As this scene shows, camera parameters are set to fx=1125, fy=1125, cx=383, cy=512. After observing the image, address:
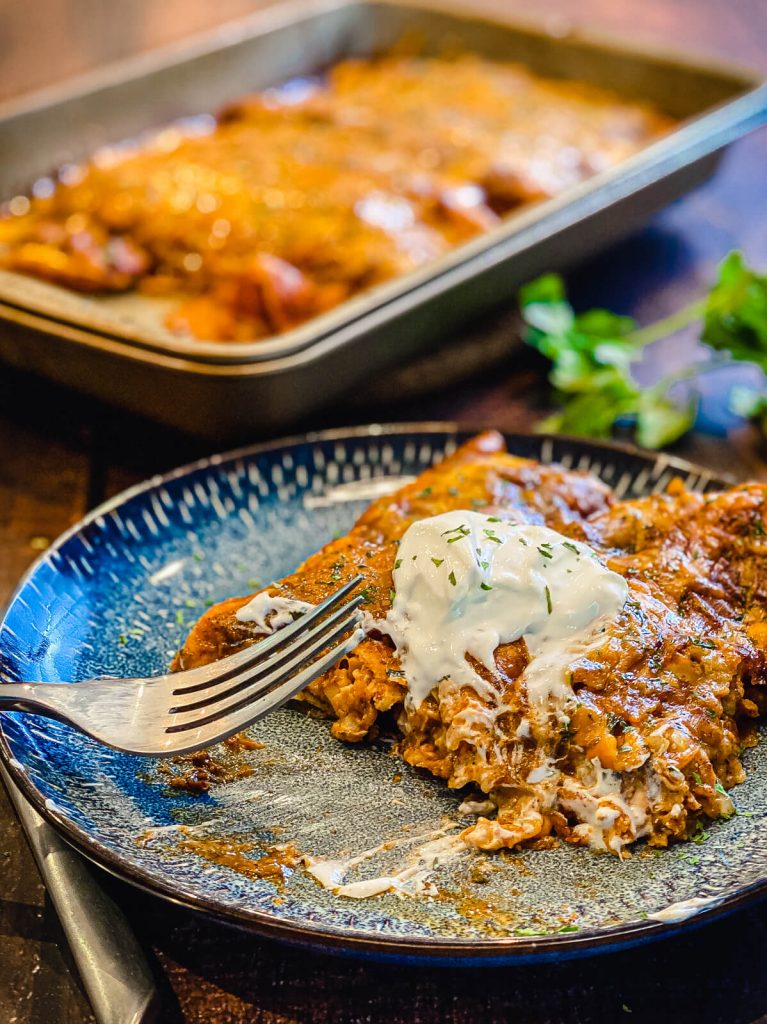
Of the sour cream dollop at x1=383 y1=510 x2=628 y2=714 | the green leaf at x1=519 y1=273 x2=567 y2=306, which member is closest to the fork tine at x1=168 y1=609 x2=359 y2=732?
the sour cream dollop at x1=383 y1=510 x2=628 y2=714

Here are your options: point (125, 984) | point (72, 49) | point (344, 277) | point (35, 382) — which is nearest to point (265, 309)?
point (344, 277)

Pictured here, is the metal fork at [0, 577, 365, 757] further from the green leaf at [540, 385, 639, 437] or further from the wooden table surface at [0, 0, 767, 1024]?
the green leaf at [540, 385, 639, 437]

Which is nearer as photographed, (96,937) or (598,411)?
(96,937)

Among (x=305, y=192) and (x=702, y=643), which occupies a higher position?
(x=305, y=192)

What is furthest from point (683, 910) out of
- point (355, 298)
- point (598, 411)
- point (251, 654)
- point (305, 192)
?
point (305, 192)

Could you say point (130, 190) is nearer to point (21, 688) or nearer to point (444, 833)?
point (21, 688)

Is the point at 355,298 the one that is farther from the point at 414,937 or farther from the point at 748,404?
the point at 414,937

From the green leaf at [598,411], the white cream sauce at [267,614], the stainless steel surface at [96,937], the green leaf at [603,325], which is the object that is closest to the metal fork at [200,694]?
the white cream sauce at [267,614]
